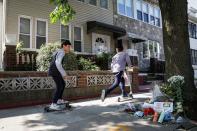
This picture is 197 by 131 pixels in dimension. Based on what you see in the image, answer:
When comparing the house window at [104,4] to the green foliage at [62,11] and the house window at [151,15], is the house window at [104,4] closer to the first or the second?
the house window at [151,15]

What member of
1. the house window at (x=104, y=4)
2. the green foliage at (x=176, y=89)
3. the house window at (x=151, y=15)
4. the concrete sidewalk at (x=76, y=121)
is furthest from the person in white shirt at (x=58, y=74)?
the house window at (x=151, y=15)

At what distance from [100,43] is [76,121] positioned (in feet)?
43.1

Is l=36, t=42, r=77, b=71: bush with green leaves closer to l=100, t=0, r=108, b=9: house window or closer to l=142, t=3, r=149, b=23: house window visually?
l=100, t=0, r=108, b=9: house window

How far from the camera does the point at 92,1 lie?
19.5 metres

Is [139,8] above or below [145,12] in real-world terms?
above

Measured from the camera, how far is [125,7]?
22234 millimetres

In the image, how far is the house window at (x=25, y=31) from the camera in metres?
15.2

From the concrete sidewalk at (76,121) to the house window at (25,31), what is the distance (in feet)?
24.3

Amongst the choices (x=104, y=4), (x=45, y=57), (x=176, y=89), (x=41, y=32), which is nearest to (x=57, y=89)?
(x=176, y=89)

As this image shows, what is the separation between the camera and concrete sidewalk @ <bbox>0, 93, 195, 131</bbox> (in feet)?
20.6

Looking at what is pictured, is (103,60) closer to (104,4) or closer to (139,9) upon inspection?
(104,4)

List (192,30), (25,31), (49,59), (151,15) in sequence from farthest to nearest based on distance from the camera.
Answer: (192,30) < (151,15) < (25,31) < (49,59)

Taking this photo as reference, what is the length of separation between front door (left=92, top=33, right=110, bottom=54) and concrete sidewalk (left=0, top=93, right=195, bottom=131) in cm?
1094

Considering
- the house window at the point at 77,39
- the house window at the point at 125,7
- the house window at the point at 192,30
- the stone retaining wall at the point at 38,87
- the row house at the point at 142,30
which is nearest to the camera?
the stone retaining wall at the point at 38,87
